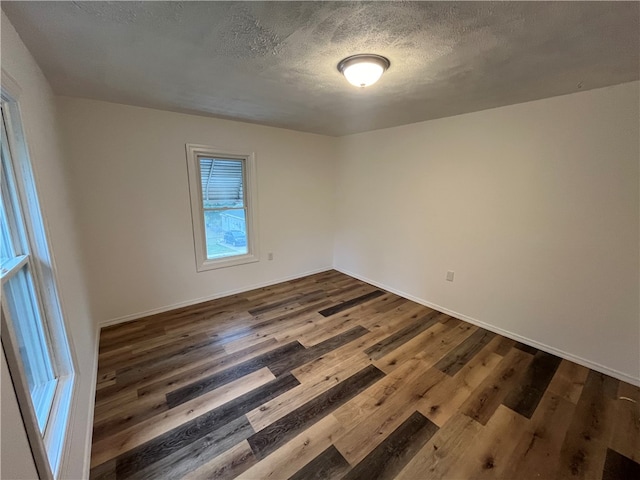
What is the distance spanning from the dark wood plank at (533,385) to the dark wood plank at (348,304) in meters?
1.71

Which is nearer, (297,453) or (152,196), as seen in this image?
(297,453)

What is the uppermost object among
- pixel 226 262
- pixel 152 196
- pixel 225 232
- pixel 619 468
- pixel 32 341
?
pixel 152 196

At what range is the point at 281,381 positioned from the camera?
203 centimetres

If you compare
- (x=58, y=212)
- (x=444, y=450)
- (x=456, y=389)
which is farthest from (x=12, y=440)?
(x=456, y=389)

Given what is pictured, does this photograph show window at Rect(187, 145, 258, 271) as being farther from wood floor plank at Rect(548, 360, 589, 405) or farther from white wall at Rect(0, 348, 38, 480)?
wood floor plank at Rect(548, 360, 589, 405)

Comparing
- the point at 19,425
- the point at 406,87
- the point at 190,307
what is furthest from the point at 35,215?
the point at 406,87

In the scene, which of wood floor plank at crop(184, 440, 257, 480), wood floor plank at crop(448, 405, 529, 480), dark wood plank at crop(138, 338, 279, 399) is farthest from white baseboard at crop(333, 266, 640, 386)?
wood floor plank at crop(184, 440, 257, 480)

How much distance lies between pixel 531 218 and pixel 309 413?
8.12ft

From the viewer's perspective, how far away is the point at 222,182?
3367 millimetres

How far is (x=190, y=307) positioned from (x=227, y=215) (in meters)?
1.22

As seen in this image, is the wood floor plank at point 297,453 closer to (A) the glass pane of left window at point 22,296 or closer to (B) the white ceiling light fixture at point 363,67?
(A) the glass pane of left window at point 22,296

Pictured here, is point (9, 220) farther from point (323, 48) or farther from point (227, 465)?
point (323, 48)

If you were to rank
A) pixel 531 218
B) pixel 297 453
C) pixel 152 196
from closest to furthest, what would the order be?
pixel 297 453, pixel 531 218, pixel 152 196

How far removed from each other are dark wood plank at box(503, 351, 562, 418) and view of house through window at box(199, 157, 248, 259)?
10.4 feet
